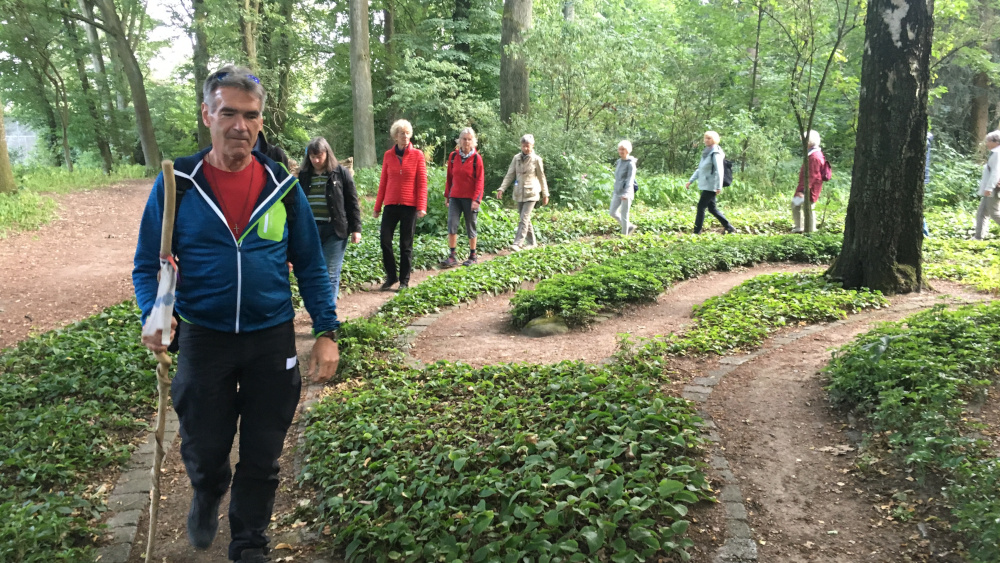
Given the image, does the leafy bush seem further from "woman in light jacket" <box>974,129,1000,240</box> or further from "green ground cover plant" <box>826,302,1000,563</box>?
"woman in light jacket" <box>974,129,1000,240</box>

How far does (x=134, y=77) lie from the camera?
910 inches

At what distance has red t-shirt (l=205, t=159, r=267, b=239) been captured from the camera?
2.85 metres

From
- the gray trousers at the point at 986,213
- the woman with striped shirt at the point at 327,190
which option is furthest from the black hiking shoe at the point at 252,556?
the gray trousers at the point at 986,213

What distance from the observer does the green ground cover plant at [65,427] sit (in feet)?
11.4

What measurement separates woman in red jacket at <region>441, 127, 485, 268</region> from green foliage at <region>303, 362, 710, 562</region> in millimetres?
5355

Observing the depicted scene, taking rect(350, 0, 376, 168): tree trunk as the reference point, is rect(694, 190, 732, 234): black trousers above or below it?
below

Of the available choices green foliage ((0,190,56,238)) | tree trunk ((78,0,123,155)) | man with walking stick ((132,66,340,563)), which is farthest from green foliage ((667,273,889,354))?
tree trunk ((78,0,123,155))

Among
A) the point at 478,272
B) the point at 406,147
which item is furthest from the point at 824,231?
the point at 406,147

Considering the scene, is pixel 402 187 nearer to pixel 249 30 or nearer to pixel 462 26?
pixel 249 30

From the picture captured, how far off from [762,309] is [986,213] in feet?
26.5

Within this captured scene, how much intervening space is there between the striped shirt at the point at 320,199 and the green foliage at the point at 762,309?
358 centimetres

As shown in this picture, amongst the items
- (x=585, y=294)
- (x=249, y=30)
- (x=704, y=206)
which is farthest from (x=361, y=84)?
(x=585, y=294)

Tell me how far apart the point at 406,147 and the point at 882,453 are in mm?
6436

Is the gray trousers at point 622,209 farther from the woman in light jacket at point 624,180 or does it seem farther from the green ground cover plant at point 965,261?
the green ground cover plant at point 965,261
